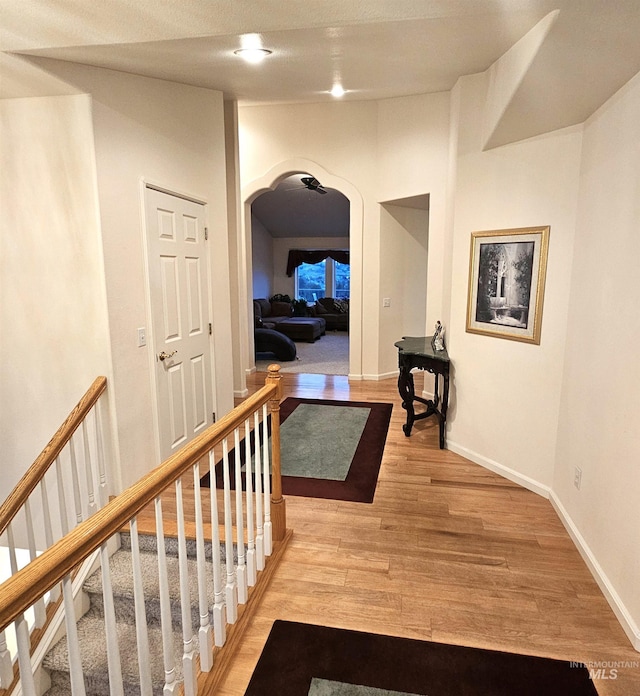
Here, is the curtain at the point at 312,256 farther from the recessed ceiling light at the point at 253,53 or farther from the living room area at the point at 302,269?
the recessed ceiling light at the point at 253,53

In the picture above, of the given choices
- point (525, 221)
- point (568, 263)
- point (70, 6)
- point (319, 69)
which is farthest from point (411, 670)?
point (319, 69)

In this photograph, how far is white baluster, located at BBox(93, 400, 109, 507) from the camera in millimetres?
2943

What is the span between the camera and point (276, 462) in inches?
97.8

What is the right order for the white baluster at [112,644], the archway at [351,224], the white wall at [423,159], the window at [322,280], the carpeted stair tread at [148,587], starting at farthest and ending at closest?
the window at [322,280] → the archway at [351,224] → the white wall at [423,159] → the carpeted stair tread at [148,587] → the white baluster at [112,644]

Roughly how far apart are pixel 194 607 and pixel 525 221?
10.4ft

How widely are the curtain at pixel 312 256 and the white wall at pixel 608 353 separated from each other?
926 centimetres

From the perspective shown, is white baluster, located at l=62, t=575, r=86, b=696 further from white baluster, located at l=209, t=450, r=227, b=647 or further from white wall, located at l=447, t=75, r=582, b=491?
white wall, located at l=447, t=75, r=582, b=491

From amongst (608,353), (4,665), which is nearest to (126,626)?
(4,665)

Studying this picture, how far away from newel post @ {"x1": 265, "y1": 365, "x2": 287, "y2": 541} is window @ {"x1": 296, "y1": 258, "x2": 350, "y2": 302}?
32.8 feet

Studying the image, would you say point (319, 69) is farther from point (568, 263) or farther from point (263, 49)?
point (568, 263)

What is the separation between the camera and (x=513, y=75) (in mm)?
2590

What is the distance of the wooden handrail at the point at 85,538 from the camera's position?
2.97ft

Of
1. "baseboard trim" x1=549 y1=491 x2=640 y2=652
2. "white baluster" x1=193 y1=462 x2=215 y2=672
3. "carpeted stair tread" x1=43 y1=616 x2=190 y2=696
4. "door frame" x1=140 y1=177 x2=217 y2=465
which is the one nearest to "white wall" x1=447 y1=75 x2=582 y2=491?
"baseboard trim" x1=549 y1=491 x2=640 y2=652

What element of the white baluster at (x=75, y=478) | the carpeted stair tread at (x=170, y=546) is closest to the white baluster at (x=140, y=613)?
the carpeted stair tread at (x=170, y=546)
